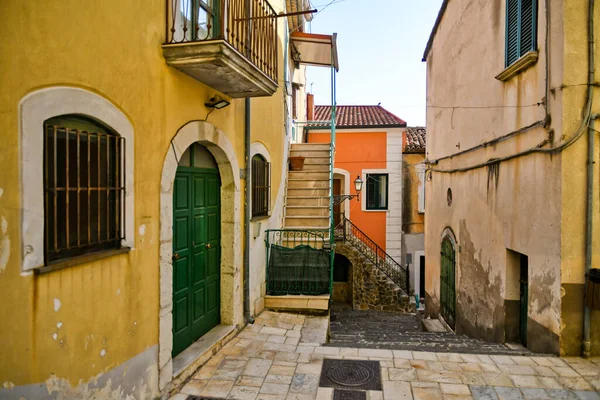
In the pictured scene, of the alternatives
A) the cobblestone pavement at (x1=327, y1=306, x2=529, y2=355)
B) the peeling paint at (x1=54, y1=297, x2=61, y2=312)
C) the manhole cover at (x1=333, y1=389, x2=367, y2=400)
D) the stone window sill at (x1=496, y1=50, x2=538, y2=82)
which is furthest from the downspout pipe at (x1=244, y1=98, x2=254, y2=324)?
the stone window sill at (x1=496, y1=50, x2=538, y2=82)

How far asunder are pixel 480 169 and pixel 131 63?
6.61 meters

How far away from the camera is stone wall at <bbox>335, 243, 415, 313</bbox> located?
48.2 ft

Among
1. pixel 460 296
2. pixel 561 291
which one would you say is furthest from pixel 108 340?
pixel 460 296

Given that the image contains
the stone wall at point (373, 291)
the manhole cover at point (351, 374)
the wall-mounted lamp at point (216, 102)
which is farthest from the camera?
the stone wall at point (373, 291)

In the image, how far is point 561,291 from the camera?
17.0 feet

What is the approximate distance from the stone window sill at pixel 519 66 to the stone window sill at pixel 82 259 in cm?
579

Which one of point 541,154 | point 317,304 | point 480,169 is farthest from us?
point 480,169

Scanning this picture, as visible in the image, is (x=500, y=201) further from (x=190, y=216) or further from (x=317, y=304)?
(x=190, y=216)

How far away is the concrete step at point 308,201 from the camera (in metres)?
10.2

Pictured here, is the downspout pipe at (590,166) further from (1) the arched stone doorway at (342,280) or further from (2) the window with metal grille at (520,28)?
(1) the arched stone doorway at (342,280)

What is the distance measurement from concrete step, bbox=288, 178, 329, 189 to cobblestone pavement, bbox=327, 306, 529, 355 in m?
3.49

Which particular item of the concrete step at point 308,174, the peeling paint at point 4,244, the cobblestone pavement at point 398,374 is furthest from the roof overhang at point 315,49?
the peeling paint at point 4,244

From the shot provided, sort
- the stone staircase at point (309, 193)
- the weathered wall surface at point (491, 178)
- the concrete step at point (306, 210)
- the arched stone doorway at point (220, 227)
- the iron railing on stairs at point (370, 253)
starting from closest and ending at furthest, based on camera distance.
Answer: the arched stone doorway at point (220, 227)
the weathered wall surface at point (491, 178)
the stone staircase at point (309, 193)
the concrete step at point (306, 210)
the iron railing on stairs at point (370, 253)

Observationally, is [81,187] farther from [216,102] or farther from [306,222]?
[306,222]
